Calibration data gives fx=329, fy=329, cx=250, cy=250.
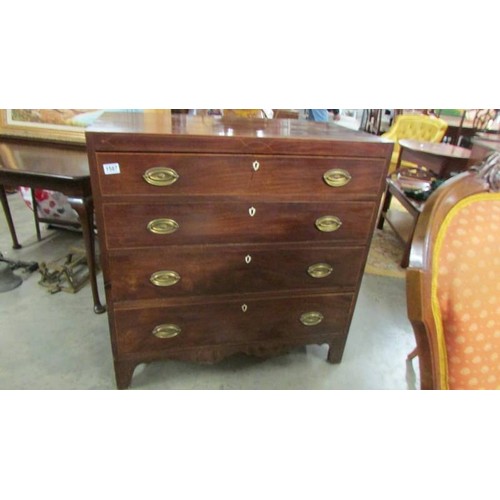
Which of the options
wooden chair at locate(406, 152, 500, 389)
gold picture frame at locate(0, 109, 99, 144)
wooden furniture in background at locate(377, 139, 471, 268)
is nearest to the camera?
wooden chair at locate(406, 152, 500, 389)

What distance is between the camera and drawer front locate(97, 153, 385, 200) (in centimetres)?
102

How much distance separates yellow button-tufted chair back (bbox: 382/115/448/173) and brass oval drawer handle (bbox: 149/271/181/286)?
128 inches

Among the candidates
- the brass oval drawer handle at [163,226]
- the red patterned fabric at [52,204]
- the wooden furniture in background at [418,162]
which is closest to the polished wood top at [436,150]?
the wooden furniture in background at [418,162]

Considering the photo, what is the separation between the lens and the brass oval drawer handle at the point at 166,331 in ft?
4.36

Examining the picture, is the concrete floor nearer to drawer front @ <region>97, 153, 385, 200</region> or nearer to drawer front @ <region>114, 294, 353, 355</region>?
drawer front @ <region>114, 294, 353, 355</region>

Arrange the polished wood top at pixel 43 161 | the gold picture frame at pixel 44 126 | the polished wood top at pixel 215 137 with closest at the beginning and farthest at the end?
the polished wood top at pixel 215 137 < the polished wood top at pixel 43 161 < the gold picture frame at pixel 44 126

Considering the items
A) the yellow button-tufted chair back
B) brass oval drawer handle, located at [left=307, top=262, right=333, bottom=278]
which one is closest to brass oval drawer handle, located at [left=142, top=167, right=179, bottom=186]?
brass oval drawer handle, located at [left=307, top=262, right=333, bottom=278]

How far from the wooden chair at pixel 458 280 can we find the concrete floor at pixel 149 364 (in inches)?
38.0

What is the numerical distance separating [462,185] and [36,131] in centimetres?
247

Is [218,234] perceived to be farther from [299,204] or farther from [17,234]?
[17,234]

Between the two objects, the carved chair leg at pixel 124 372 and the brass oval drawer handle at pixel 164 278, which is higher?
the brass oval drawer handle at pixel 164 278

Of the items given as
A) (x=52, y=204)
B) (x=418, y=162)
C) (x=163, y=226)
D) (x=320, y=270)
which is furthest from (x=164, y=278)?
(x=418, y=162)

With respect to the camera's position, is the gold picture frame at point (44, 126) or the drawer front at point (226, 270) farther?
the gold picture frame at point (44, 126)

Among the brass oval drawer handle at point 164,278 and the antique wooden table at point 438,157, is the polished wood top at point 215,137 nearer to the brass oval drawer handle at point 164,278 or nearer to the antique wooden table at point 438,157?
the brass oval drawer handle at point 164,278
